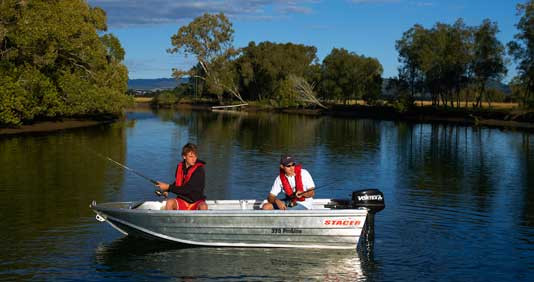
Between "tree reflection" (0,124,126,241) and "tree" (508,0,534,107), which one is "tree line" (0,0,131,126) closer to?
"tree reflection" (0,124,126,241)

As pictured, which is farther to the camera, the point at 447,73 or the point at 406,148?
the point at 447,73

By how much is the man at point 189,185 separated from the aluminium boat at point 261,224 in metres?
0.43

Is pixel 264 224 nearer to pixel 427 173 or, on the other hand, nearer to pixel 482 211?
pixel 482 211

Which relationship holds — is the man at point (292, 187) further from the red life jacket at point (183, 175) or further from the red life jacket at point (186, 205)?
the red life jacket at point (183, 175)

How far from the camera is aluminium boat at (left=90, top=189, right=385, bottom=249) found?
12.0m

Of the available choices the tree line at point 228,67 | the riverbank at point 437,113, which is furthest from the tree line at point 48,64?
the riverbank at point 437,113

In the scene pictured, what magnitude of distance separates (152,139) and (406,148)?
14.8 m


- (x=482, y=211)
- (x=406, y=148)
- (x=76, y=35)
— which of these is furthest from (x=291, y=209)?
(x=76, y=35)

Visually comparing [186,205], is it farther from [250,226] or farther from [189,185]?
[250,226]

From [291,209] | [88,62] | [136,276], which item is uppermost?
[88,62]

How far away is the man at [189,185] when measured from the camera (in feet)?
40.5

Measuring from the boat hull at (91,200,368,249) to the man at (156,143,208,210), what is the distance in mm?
433

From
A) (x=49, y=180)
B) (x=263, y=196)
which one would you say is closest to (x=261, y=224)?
(x=263, y=196)

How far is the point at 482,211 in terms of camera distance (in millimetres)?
16812
